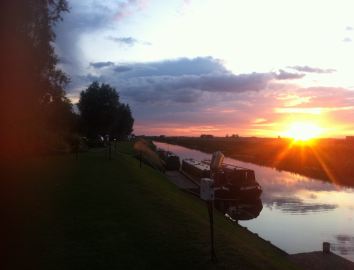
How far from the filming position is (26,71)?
78.5 feet

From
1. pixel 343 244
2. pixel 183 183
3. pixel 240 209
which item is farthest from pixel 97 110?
pixel 343 244

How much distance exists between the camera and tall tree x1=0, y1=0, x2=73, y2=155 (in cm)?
2277

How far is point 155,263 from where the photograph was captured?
10.5 m

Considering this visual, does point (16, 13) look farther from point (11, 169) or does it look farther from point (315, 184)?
point (315, 184)

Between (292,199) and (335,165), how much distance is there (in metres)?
39.2

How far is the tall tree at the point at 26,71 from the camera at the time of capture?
74.7 feet

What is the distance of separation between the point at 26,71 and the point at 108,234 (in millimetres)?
13954

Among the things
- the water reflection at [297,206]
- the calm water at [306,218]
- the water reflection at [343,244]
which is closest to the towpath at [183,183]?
the calm water at [306,218]

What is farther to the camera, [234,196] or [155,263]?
[234,196]

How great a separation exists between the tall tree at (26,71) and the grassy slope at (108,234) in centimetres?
532

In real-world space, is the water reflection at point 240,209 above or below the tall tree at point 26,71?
below

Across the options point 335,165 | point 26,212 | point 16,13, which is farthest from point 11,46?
point 335,165

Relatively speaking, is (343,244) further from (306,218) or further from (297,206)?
(297,206)

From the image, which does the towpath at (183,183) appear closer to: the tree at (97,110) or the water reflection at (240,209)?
the water reflection at (240,209)
